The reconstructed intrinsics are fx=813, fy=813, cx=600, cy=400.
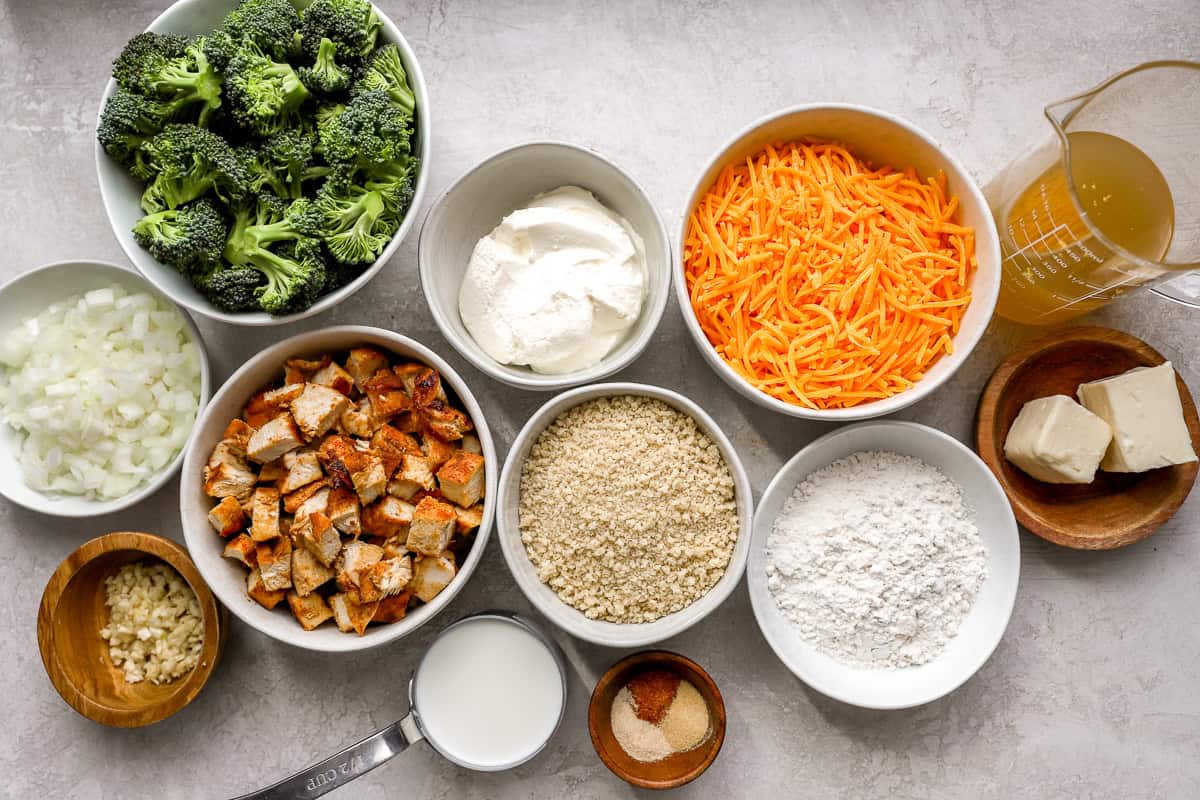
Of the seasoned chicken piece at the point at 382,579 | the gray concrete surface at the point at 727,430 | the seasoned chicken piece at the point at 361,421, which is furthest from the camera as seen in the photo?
the gray concrete surface at the point at 727,430

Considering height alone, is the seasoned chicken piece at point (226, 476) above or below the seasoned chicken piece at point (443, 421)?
below

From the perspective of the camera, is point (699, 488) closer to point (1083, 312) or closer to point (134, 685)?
point (1083, 312)

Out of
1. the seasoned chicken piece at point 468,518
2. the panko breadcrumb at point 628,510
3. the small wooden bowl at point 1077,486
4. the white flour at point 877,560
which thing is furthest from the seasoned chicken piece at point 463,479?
the small wooden bowl at point 1077,486

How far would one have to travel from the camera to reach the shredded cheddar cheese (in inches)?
74.7

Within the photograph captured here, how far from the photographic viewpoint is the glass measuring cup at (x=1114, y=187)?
183 cm

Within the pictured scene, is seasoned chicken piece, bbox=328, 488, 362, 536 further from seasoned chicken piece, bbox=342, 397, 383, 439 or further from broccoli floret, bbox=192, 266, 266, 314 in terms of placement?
broccoli floret, bbox=192, 266, 266, 314

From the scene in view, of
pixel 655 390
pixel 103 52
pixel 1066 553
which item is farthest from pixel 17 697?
pixel 1066 553

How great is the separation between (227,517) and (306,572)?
22 centimetres

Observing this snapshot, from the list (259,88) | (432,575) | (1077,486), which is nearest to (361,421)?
(432,575)

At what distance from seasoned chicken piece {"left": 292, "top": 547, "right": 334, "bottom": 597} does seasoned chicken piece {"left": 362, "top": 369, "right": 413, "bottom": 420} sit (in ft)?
1.17

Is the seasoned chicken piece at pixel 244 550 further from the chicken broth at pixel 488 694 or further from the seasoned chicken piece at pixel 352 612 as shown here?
the chicken broth at pixel 488 694

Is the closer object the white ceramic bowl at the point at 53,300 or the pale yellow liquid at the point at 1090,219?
the pale yellow liquid at the point at 1090,219

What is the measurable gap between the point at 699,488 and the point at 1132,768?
1.44 metres

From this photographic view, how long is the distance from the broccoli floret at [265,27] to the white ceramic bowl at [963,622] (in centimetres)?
149
